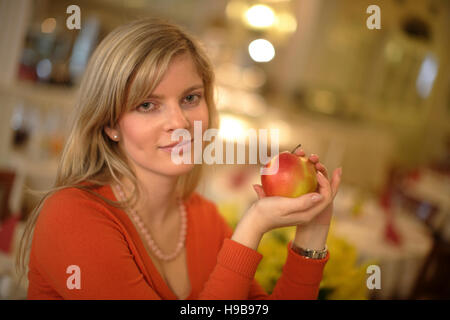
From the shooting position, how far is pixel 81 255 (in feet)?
2.55

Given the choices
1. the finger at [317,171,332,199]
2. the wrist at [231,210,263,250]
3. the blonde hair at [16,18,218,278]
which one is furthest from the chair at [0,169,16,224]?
A: the finger at [317,171,332,199]

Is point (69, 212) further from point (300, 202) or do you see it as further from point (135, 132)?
point (300, 202)

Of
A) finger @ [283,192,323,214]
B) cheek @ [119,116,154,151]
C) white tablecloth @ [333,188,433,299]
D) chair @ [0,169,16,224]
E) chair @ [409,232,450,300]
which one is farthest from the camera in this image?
white tablecloth @ [333,188,433,299]

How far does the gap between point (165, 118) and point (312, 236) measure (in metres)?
0.42

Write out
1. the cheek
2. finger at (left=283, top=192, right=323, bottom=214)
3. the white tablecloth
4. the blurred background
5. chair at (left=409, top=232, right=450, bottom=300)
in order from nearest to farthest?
finger at (left=283, top=192, right=323, bottom=214) → the cheek → chair at (left=409, top=232, right=450, bottom=300) → the white tablecloth → the blurred background

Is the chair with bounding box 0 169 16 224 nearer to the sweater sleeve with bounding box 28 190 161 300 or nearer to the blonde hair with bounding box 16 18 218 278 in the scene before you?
the blonde hair with bounding box 16 18 218 278

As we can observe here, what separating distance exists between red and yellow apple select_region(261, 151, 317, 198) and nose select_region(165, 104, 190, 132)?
212mm

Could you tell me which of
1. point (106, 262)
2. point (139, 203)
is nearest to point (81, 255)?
point (106, 262)

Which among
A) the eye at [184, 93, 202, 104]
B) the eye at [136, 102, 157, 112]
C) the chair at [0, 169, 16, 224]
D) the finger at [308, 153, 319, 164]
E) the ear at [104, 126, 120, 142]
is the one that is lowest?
the chair at [0, 169, 16, 224]

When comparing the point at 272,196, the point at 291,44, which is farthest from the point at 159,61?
the point at 291,44

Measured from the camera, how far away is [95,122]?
896 millimetres

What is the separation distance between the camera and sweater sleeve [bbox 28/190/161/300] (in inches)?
30.6

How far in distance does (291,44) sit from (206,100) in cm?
533
